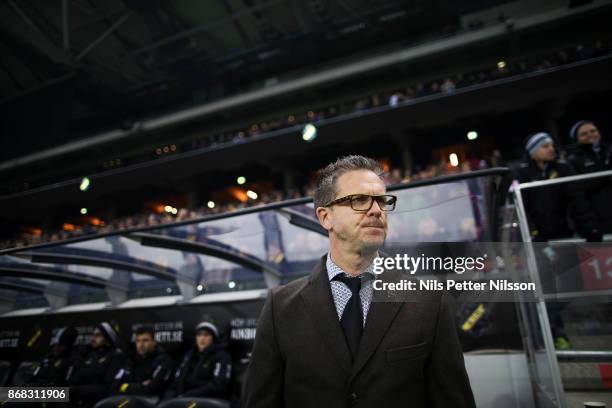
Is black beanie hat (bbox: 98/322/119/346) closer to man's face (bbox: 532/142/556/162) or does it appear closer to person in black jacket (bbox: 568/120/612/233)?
man's face (bbox: 532/142/556/162)

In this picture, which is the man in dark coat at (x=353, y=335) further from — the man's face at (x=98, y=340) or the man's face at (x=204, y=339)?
the man's face at (x=98, y=340)

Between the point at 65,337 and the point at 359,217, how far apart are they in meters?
5.62

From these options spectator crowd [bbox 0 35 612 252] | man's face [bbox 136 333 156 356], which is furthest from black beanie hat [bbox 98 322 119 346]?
spectator crowd [bbox 0 35 612 252]

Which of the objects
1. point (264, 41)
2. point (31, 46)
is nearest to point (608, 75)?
point (264, 41)

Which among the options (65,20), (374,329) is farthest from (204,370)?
(65,20)

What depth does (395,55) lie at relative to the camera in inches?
594

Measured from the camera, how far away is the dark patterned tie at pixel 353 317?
1373mm

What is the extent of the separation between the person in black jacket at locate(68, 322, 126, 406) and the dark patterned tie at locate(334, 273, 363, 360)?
469 centimetres

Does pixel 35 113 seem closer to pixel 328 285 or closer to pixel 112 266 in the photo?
pixel 112 266

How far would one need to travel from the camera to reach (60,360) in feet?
16.0

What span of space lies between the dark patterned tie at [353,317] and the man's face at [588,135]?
3857 millimetres

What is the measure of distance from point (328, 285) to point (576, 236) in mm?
3155

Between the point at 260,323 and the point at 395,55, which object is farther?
the point at 395,55

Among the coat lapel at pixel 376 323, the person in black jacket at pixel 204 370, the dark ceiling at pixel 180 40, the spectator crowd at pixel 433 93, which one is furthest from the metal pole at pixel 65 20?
the coat lapel at pixel 376 323
